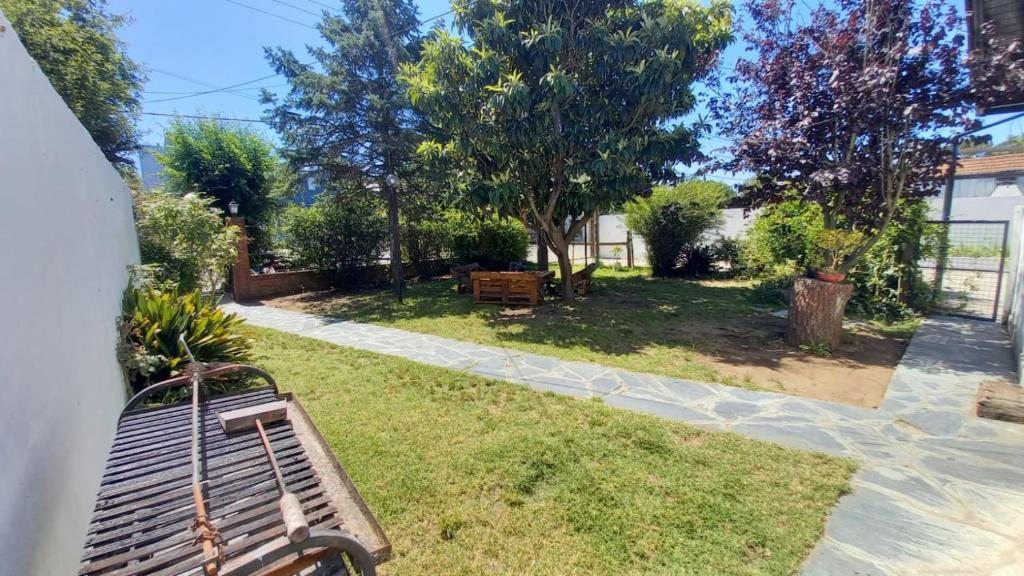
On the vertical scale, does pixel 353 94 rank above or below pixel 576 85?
above

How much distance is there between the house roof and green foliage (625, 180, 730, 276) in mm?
13690

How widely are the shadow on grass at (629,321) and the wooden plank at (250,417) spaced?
12.7ft

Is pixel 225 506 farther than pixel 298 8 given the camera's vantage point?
No

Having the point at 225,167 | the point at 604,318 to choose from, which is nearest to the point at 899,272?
the point at 604,318

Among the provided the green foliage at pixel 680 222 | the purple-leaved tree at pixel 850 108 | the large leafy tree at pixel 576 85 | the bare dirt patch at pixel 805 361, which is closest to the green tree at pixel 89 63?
the large leafy tree at pixel 576 85

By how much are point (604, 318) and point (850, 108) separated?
15.1ft

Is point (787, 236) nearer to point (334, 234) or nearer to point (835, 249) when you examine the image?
point (835, 249)

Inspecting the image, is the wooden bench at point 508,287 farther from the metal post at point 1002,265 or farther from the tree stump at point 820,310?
the metal post at point 1002,265

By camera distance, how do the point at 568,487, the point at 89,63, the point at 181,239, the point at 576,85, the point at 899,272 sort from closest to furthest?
1. the point at 568,487
2. the point at 181,239
3. the point at 899,272
4. the point at 576,85
5. the point at 89,63

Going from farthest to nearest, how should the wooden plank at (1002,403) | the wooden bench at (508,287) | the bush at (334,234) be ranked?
1. the bush at (334,234)
2. the wooden bench at (508,287)
3. the wooden plank at (1002,403)

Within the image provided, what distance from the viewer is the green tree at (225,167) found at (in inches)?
493

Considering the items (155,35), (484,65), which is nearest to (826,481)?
(484,65)

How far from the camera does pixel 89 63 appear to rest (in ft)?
30.4

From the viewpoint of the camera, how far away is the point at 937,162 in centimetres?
531
